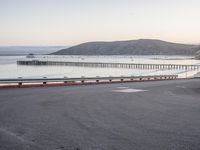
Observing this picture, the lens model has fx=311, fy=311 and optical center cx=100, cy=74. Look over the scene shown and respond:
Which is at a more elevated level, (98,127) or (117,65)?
(98,127)

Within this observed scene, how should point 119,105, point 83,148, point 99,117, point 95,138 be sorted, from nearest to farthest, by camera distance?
point 83,148, point 95,138, point 99,117, point 119,105

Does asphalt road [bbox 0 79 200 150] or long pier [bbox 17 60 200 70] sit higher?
asphalt road [bbox 0 79 200 150]

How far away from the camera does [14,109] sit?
32.9 ft

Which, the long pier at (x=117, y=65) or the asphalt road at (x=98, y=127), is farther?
the long pier at (x=117, y=65)

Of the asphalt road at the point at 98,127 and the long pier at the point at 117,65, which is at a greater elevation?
the asphalt road at the point at 98,127

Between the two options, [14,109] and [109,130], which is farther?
[14,109]

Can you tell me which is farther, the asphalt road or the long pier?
the long pier

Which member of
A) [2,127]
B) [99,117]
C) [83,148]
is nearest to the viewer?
[83,148]

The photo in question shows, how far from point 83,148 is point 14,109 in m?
5.05

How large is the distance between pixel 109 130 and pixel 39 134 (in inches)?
61.1

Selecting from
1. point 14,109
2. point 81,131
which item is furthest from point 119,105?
point 81,131

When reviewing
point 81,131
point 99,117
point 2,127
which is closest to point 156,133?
point 81,131

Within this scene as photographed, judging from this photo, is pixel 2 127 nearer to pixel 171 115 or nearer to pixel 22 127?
pixel 22 127

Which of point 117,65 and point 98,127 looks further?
point 117,65
